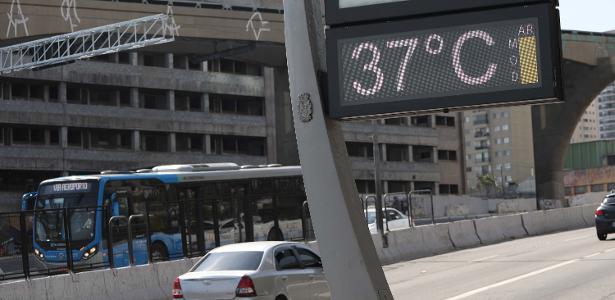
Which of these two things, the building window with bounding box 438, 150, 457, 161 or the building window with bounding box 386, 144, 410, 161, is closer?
the building window with bounding box 386, 144, 410, 161

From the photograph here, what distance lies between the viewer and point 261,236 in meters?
29.1

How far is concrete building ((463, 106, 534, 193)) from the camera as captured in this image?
166m

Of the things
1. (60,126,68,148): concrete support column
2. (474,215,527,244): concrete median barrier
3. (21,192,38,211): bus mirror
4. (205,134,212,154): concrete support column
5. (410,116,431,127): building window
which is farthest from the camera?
(410,116,431,127): building window

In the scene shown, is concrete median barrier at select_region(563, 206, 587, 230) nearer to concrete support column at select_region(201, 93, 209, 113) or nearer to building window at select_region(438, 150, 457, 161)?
concrete support column at select_region(201, 93, 209, 113)

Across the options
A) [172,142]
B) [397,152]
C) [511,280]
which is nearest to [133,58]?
[172,142]

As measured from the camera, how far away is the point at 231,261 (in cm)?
1449

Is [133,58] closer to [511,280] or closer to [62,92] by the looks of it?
[62,92]

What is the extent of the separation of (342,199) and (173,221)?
62.6 feet

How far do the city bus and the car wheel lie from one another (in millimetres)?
29

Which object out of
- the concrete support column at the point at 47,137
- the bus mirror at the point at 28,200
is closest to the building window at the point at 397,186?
the concrete support column at the point at 47,137

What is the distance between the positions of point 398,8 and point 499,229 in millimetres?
33962

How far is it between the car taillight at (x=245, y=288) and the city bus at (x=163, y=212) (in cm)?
732

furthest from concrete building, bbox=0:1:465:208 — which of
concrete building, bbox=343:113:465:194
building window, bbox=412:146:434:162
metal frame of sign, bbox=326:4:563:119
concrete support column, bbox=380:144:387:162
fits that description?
metal frame of sign, bbox=326:4:563:119

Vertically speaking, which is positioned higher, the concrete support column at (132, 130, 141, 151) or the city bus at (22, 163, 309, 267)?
the concrete support column at (132, 130, 141, 151)
